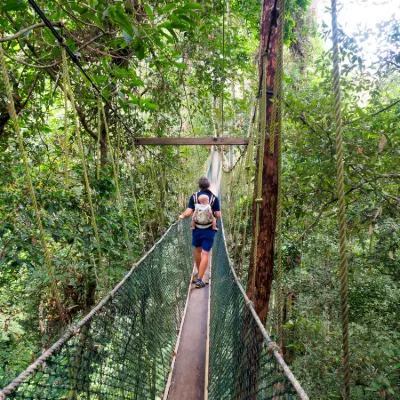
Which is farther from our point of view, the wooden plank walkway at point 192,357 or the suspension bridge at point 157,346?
the wooden plank walkway at point 192,357

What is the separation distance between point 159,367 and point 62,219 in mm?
963

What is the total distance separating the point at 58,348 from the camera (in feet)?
2.31

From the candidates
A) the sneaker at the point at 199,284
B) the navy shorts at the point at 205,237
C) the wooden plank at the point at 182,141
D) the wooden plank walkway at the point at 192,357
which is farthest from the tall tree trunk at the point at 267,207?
the wooden plank at the point at 182,141

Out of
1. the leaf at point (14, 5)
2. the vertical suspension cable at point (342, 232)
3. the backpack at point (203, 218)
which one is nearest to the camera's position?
the vertical suspension cable at point (342, 232)

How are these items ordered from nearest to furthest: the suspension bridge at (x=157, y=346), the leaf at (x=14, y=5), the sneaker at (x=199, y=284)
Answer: the suspension bridge at (x=157, y=346) < the leaf at (x=14, y=5) < the sneaker at (x=199, y=284)

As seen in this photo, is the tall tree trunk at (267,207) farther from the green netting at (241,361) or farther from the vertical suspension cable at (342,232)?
the vertical suspension cable at (342,232)

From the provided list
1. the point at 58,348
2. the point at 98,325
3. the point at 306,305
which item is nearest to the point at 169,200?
the point at 306,305

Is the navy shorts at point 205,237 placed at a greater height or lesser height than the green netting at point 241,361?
greater

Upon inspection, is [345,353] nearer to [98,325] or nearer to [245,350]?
[245,350]

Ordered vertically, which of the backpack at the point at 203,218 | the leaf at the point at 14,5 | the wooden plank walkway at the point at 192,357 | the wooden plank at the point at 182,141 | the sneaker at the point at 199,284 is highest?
the wooden plank at the point at 182,141

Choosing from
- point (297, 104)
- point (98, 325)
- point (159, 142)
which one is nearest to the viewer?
point (98, 325)

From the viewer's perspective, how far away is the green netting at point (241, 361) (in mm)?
764

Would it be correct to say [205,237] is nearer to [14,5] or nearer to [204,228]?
[204,228]

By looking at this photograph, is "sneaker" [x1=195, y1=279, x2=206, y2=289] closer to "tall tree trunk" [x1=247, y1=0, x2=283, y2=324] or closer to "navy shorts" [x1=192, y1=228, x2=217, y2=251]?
"navy shorts" [x1=192, y1=228, x2=217, y2=251]
